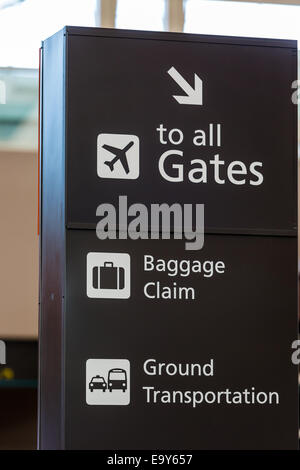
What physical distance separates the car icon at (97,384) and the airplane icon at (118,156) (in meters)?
0.48

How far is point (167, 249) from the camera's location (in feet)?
6.96

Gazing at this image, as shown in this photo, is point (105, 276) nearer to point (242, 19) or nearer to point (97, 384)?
point (97, 384)

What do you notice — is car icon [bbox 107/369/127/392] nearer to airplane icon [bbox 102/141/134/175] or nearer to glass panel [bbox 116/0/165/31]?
airplane icon [bbox 102/141/134/175]

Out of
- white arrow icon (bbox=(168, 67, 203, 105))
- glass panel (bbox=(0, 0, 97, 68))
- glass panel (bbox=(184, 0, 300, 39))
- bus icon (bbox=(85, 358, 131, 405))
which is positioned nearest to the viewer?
bus icon (bbox=(85, 358, 131, 405))

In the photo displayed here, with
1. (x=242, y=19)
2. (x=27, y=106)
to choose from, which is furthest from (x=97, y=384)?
(x=27, y=106)

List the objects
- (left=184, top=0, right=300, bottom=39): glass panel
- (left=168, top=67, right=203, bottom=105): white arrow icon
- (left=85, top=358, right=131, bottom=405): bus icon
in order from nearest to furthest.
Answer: (left=85, top=358, right=131, bottom=405): bus icon < (left=168, top=67, right=203, bottom=105): white arrow icon < (left=184, top=0, right=300, bottom=39): glass panel

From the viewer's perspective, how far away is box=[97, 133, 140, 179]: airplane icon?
2.12 metres

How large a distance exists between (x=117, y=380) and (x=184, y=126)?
0.63 metres

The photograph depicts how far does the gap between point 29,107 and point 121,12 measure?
4.04ft

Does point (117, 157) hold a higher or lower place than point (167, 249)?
higher

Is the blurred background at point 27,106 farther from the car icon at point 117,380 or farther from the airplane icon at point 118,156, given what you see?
the car icon at point 117,380

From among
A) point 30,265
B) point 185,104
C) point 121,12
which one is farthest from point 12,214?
point 185,104

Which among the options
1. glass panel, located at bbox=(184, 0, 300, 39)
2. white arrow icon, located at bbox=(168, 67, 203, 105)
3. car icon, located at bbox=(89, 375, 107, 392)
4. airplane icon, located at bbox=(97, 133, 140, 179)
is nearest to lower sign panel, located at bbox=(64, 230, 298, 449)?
car icon, located at bbox=(89, 375, 107, 392)

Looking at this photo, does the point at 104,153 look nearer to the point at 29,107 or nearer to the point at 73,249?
the point at 73,249
